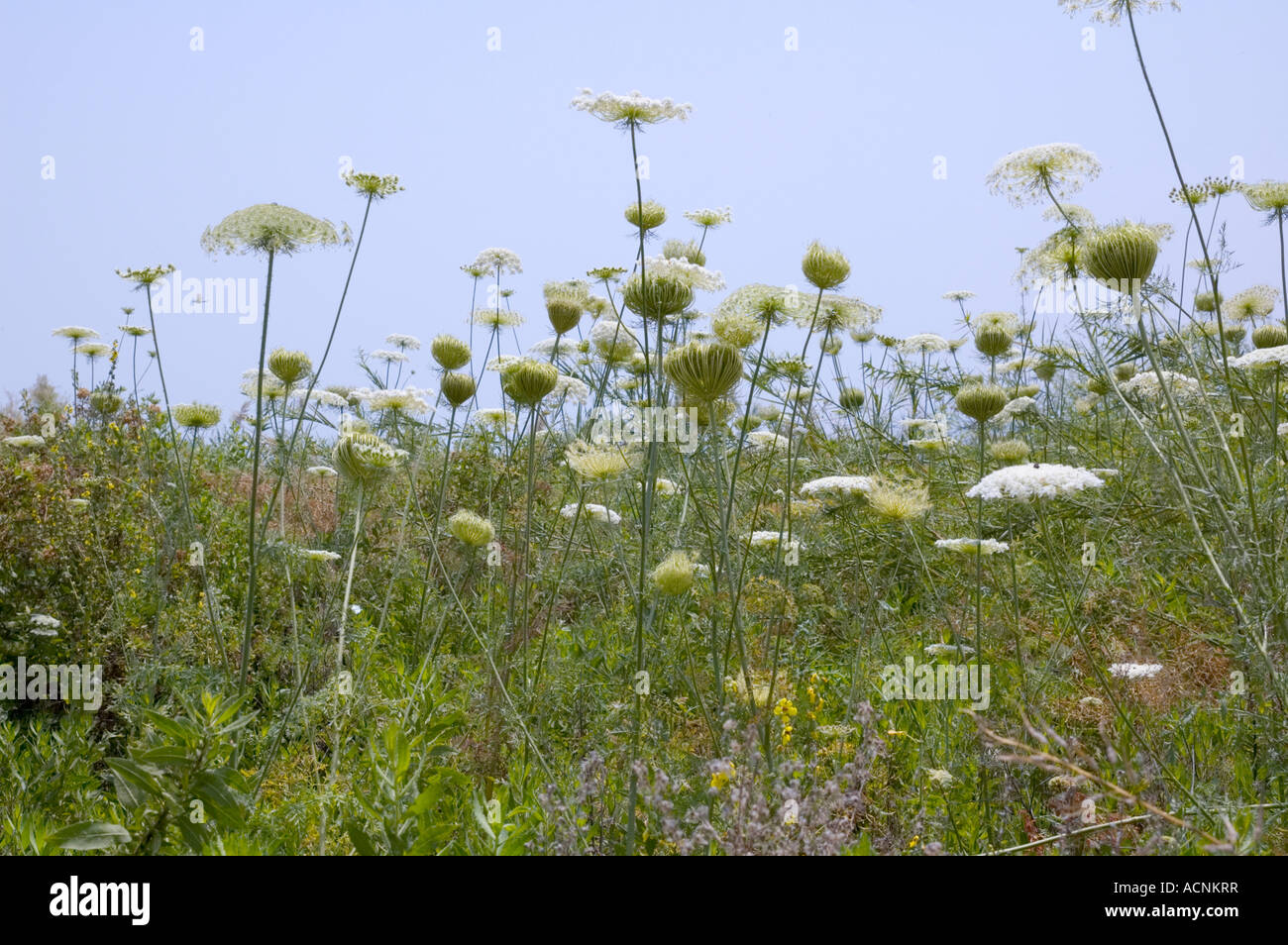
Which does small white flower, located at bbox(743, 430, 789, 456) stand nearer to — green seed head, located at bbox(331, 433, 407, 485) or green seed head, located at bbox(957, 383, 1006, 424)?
green seed head, located at bbox(957, 383, 1006, 424)

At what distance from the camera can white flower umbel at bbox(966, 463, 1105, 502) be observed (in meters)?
2.88

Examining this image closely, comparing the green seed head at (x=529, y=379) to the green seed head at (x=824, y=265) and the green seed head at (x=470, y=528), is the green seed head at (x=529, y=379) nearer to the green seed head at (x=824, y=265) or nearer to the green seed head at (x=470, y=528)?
the green seed head at (x=470, y=528)

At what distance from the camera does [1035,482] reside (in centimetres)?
292

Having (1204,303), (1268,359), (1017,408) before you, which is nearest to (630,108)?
(1268,359)

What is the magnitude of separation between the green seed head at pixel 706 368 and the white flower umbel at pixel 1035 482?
898 millimetres

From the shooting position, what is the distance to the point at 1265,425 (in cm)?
618

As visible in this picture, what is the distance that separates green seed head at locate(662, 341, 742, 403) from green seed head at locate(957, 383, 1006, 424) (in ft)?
6.59

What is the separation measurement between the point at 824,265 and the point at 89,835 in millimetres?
2803

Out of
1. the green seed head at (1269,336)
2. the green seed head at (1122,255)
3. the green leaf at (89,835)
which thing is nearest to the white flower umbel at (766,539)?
the green seed head at (1122,255)

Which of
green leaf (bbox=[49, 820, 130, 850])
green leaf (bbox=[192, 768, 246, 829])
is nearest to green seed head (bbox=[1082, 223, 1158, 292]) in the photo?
green leaf (bbox=[192, 768, 246, 829])

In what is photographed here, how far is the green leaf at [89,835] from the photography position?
80.5 inches

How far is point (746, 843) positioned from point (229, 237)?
2664 mm

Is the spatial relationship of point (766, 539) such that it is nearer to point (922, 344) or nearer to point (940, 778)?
point (940, 778)
